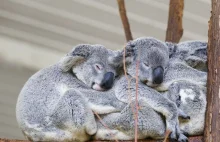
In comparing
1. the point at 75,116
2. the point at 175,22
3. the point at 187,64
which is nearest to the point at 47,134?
the point at 75,116

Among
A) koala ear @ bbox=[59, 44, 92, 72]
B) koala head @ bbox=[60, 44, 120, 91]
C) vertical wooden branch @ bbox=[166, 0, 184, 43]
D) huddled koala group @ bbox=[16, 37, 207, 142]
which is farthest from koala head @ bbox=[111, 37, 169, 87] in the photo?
vertical wooden branch @ bbox=[166, 0, 184, 43]

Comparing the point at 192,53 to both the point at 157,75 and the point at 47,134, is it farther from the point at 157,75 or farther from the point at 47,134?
the point at 47,134

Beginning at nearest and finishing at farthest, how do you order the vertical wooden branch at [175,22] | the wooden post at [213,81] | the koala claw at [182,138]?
the wooden post at [213,81] < the koala claw at [182,138] < the vertical wooden branch at [175,22]

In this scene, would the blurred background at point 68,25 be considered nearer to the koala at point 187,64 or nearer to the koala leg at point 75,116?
the koala at point 187,64

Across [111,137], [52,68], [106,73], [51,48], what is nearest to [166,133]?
[111,137]

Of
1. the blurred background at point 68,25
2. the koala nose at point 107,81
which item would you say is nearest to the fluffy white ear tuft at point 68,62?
the koala nose at point 107,81

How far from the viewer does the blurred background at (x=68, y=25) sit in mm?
5578

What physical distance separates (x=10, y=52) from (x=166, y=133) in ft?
12.7

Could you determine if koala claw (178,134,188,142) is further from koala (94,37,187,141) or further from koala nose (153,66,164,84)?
koala nose (153,66,164,84)

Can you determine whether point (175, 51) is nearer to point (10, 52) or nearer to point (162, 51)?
point (162, 51)

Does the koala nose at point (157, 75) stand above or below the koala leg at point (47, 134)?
above

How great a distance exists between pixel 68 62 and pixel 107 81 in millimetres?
231

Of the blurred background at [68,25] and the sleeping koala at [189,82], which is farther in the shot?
the blurred background at [68,25]

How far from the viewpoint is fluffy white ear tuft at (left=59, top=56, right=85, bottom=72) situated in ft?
10.3
